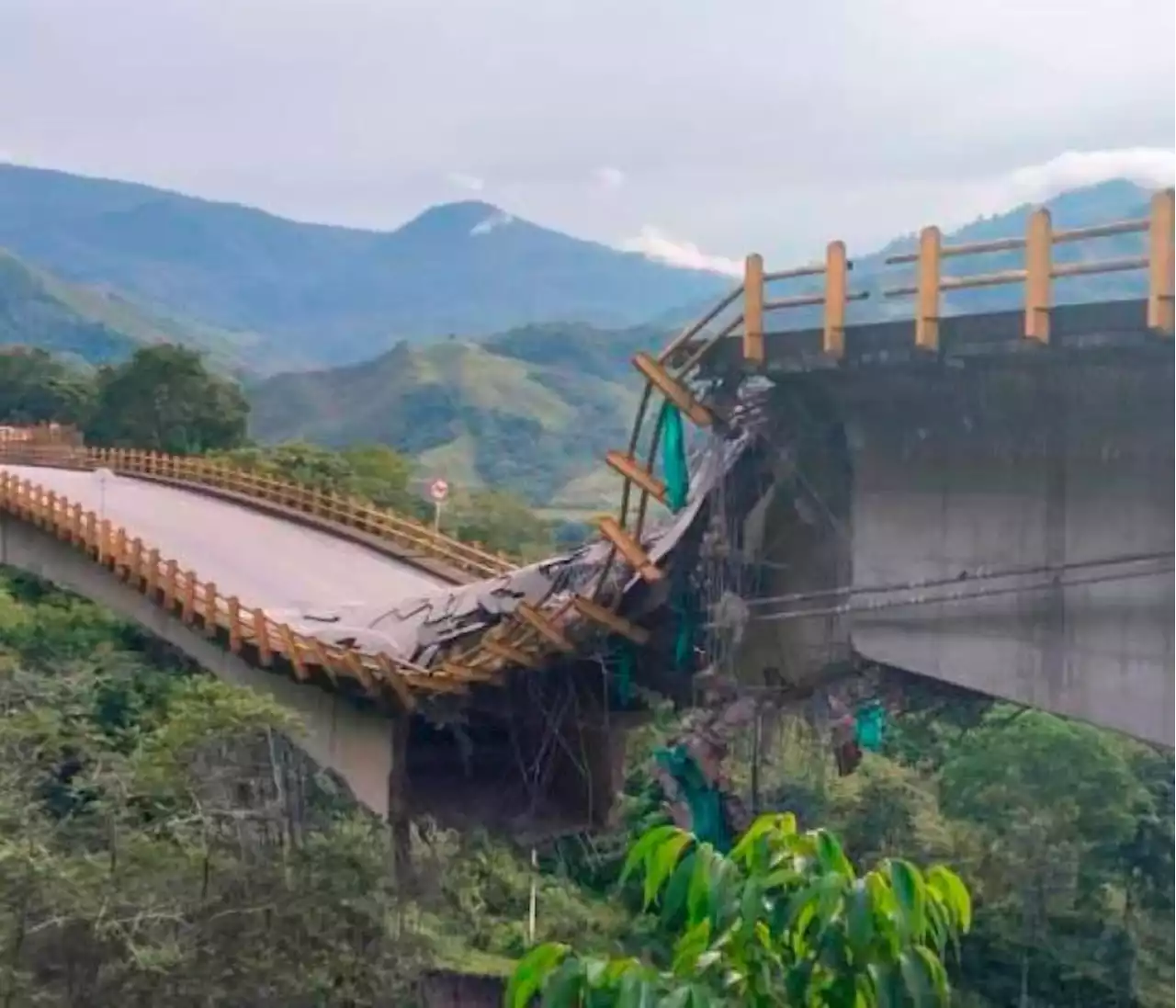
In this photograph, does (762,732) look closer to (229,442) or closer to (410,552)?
(410,552)

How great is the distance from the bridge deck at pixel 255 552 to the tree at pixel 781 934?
14.2 m

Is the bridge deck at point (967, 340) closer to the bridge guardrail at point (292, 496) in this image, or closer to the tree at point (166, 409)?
the bridge guardrail at point (292, 496)

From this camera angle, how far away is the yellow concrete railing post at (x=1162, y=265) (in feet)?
33.2

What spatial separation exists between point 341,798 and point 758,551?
1141 centimetres

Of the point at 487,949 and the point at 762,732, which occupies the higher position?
the point at 762,732

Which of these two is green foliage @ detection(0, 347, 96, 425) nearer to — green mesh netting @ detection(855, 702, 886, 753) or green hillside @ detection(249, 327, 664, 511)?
green mesh netting @ detection(855, 702, 886, 753)

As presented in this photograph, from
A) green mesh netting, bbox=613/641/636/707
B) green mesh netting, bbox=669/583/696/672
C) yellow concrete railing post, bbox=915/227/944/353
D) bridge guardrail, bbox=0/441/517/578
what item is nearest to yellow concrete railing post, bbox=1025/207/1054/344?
yellow concrete railing post, bbox=915/227/944/353

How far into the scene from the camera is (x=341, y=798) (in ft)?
77.3

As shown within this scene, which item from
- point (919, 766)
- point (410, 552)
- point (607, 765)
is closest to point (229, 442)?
point (919, 766)

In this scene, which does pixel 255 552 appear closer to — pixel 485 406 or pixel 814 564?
pixel 814 564

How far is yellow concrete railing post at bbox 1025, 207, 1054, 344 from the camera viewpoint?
10.6m

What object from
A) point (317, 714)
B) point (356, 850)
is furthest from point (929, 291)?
point (356, 850)

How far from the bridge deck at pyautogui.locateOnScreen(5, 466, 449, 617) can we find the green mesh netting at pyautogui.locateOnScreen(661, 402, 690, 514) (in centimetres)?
654

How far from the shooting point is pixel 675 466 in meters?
13.9
